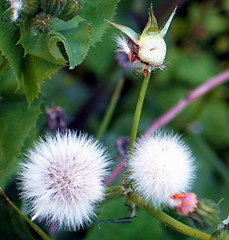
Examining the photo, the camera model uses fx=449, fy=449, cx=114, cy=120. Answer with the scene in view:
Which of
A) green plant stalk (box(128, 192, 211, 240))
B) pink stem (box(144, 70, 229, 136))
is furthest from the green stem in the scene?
pink stem (box(144, 70, 229, 136))

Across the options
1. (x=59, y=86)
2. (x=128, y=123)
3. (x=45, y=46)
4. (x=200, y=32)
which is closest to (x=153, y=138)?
(x=45, y=46)

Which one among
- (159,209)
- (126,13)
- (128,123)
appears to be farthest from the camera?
(126,13)

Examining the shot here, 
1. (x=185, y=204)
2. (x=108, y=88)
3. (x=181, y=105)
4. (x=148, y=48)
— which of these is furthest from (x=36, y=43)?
(x=108, y=88)

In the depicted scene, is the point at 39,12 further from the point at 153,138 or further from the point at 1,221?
the point at 1,221

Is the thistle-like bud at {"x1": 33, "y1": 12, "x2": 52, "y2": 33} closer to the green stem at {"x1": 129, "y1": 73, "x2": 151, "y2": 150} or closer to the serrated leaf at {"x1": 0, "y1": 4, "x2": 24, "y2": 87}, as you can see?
the serrated leaf at {"x1": 0, "y1": 4, "x2": 24, "y2": 87}

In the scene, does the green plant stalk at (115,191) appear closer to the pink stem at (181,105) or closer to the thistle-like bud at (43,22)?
the thistle-like bud at (43,22)
